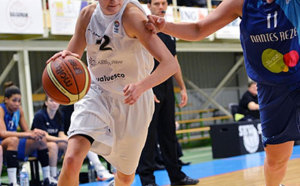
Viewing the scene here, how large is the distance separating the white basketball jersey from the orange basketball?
32 cm

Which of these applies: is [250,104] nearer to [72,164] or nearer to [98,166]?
[98,166]

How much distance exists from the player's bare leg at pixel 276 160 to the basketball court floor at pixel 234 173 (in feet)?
6.42

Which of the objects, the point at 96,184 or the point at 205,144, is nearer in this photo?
the point at 96,184

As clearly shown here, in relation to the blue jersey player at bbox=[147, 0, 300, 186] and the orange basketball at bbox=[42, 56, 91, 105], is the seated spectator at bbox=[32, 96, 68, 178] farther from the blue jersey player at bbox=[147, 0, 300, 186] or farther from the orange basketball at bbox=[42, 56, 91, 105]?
the blue jersey player at bbox=[147, 0, 300, 186]

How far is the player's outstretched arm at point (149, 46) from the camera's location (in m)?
3.05

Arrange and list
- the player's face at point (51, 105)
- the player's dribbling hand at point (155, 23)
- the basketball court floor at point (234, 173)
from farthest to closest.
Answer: the player's face at point (51, 105)
the basketball court floor at point (234, 173)
the player's dribbling hand at point (155, 23)

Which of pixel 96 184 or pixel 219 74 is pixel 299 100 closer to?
pixel 96 184

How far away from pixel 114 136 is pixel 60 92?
582 millimetres

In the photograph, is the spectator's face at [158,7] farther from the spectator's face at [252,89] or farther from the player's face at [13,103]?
the spectator's face at [252,89]

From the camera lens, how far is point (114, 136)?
11.5 ft

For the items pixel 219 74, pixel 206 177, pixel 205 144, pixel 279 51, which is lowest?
pixel 205 144

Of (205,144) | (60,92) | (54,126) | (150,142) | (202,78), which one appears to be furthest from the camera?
(202,78)

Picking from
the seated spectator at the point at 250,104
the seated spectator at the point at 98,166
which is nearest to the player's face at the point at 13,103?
the seated spectator at the point at 98,166

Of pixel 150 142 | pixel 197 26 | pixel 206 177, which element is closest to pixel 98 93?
pixel 197 26
